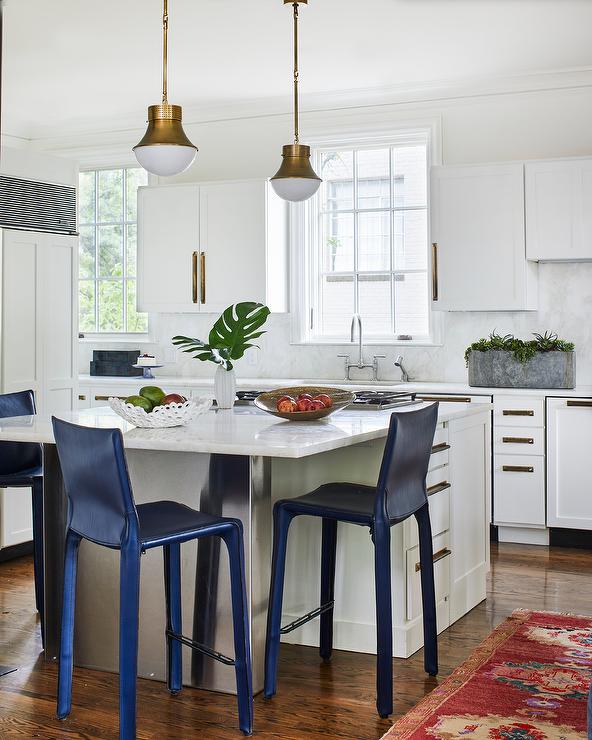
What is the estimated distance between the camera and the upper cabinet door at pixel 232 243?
615cm

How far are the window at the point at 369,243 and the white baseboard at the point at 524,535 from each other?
1415 millimetres

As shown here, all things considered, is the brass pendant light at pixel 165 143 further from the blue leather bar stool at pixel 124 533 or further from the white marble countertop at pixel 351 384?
the white marble countertop at pixel 351 384

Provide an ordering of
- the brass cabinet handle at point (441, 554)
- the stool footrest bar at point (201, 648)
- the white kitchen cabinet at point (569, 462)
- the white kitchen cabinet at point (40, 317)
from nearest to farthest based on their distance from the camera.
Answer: the stool footrest bar at point (201, 648), the brass cabinet handle at point (441, 554), the white kitchen cabinet at point (40, 317), the white kitchen cabinet at point (569, 462)

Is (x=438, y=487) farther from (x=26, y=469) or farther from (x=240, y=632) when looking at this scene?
(x=26, y=469)

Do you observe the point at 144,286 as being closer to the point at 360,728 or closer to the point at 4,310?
the point at 4,310

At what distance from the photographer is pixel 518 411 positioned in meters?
5.30

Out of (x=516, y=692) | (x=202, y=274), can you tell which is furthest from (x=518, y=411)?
(x=516, y=692)

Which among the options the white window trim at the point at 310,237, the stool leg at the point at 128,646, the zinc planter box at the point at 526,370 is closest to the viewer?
the stool leg at the point at 128,646

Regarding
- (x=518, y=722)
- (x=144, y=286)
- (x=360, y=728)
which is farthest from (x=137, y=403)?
(x=144, y=286)

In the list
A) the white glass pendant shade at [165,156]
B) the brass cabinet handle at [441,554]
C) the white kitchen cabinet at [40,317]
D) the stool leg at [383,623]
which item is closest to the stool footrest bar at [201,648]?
the stool leg at [383,623]

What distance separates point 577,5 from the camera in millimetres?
4555

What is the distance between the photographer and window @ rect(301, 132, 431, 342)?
6262mm

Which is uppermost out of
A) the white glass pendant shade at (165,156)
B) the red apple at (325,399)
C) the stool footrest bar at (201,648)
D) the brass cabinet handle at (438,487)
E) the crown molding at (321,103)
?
the crown molding at (321,103)

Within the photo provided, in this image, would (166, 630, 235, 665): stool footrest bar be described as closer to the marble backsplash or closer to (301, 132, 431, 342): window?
the marble backsplash
